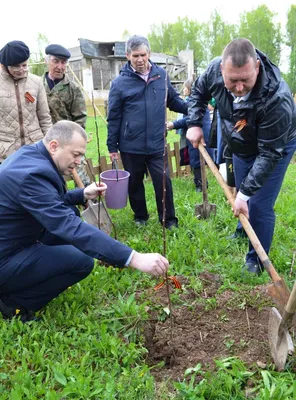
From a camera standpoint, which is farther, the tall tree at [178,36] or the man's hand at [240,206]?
the tall tree at [178,36]

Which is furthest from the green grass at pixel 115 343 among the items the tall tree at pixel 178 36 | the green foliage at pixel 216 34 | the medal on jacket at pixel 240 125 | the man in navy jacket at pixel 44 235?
the tall tree at pixel 178 36

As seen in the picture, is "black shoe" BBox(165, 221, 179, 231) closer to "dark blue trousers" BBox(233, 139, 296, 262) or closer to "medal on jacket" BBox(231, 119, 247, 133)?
"dark blue trousers" BBox(233, 139, 296, 262)

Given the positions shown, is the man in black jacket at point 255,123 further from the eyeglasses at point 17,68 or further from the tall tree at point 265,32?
the tall tree at point 265,32

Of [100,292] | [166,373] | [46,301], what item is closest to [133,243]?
[100,292]

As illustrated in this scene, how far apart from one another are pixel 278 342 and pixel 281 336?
0.05 metres

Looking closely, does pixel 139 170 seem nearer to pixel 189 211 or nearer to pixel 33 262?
pixel 189 211

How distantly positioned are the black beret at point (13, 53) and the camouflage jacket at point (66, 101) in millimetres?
833

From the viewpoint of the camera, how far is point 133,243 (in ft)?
13.1

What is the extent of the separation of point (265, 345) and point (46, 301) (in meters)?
1.56

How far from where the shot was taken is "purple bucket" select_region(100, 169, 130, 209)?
411 centimetres

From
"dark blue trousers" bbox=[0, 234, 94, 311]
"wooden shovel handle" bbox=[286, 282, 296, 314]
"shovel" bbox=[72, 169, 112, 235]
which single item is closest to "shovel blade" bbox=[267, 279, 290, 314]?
"wooden shovel handle" bbox=[286, 282, 296, 314]

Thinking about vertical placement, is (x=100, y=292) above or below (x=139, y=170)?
below

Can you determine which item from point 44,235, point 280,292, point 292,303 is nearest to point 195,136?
point 44,235

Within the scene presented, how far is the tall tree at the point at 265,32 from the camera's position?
40656 millimetres
